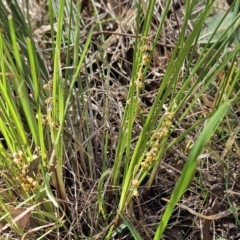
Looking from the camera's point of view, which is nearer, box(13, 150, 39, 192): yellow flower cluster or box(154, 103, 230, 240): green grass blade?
box(154, 103, 230, 240): green grass blade

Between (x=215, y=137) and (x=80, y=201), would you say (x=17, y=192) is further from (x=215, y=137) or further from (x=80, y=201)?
(x=215, y=137)

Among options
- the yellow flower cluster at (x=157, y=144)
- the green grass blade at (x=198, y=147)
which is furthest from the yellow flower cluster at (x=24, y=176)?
the green grass blade at (x=198, y=147)

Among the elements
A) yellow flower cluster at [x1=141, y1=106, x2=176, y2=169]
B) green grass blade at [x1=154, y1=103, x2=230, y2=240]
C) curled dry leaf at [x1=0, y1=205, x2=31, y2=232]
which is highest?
green grass blade at [x1=154, y1=103, x2=230, y2=240]

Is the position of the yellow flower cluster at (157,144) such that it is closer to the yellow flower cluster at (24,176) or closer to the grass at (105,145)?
the grass at (105,145)

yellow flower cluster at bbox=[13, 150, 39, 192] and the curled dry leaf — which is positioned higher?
yellow flower cluster at bbox=[13, 150, 39, 192]

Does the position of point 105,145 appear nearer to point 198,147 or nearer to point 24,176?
point 24,176

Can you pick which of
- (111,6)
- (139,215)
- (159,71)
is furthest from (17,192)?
(111,6)

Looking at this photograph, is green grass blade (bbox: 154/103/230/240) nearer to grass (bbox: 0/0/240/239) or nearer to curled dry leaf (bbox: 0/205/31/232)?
grass (bbox: 0/0/240/239)

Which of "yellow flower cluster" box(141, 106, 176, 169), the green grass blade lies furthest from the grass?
the green grass blade
